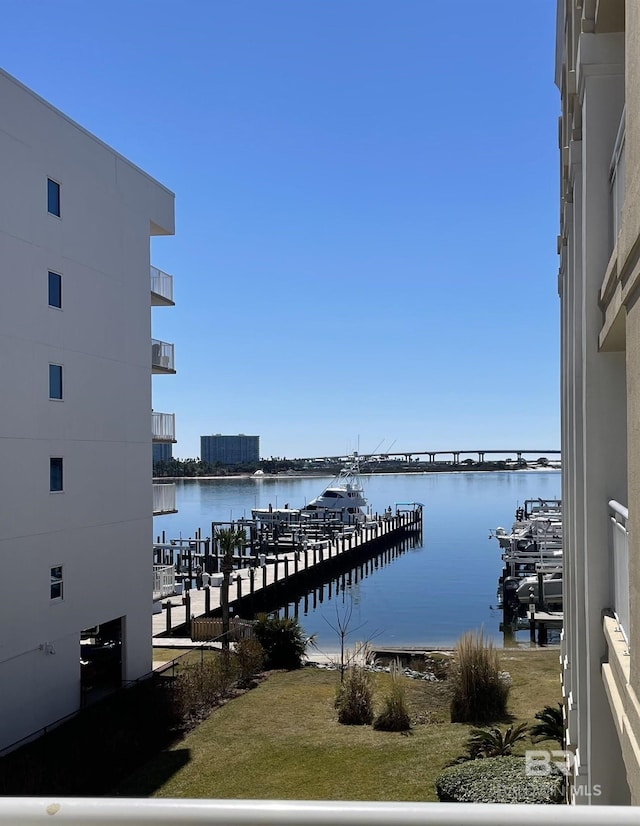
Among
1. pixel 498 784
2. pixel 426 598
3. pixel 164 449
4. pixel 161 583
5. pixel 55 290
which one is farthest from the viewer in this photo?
pixel 164 449

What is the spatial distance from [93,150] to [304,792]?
54.4 ft

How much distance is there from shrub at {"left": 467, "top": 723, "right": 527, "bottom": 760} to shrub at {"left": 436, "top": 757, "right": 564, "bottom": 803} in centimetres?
139

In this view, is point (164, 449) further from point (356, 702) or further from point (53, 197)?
point (356, 702)

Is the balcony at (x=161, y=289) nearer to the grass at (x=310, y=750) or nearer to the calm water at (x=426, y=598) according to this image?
the grass at (x=310, y=750)

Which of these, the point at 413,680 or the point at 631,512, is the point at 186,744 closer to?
the point at 413,680

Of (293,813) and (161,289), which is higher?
(161,289)

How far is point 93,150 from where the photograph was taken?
2153cm

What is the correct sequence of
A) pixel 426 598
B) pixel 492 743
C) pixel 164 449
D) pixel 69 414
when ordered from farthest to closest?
pixel 164 449
pixel 426 598
pixel 69 414
pixel 492 743

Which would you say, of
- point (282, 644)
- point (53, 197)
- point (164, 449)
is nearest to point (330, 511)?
point (164, 449)

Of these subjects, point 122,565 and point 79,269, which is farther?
point 122,565

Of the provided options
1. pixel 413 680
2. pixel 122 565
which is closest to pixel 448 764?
pixel 413 680

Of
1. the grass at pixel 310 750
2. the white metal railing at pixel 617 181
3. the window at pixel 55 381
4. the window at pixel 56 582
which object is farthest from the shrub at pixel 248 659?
the white metal railing at pixel 617 181

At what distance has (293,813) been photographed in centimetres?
146

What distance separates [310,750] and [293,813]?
17282 mm
